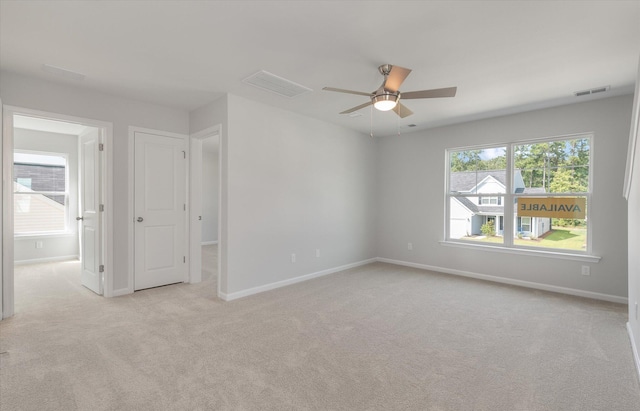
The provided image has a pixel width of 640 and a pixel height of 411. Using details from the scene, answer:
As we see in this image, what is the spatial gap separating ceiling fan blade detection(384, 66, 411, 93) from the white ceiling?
0.29 metres

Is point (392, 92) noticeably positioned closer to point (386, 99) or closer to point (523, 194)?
point (386, 99)

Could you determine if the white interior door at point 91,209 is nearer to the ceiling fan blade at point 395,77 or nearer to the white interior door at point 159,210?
the white interior door at point 159,210

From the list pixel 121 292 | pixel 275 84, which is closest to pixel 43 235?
pixel 121 292

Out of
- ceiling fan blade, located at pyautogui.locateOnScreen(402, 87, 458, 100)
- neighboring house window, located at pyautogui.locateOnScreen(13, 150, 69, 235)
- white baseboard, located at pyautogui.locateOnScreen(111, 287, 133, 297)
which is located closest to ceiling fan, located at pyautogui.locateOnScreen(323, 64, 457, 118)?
ceiling fan blade, located at pyautogui.locateOnScreen(402, 87, 458, 100)

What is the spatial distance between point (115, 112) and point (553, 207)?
6131 mm

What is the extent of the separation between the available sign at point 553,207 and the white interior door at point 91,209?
6.00 metres

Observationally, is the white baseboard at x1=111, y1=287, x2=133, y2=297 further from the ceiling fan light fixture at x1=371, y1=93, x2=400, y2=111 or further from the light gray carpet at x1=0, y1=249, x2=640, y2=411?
the ceiling fan light fixture at x1=371, y1=93, x2=400, y2=111

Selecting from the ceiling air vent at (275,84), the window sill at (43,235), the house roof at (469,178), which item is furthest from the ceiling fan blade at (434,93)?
the window sill at (43,235)

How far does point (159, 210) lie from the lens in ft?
14.1

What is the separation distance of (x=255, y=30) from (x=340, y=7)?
0.71 meters

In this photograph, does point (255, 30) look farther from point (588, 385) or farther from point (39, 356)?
point (588, 385)

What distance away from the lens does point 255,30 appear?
2381 mm

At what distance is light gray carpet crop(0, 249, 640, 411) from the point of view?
1935 mm

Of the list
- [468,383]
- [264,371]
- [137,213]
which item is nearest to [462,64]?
[468,383]
